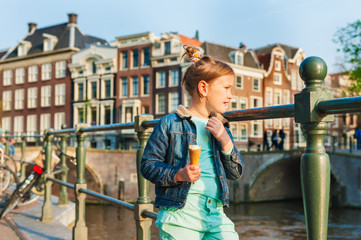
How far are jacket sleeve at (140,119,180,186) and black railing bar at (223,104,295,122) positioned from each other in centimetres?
33

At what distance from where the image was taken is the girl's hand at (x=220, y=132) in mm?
1756

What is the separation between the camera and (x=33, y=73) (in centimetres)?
3450

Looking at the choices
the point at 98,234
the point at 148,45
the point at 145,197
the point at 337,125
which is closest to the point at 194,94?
the point at 145,197

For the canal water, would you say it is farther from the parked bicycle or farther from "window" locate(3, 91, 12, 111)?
"window" locate(3, 91, 12, 111)

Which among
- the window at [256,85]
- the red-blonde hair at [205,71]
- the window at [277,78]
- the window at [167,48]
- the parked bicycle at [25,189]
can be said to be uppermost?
the window at [167,48]

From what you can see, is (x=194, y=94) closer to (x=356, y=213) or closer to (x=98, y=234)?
(x=98, y=234)

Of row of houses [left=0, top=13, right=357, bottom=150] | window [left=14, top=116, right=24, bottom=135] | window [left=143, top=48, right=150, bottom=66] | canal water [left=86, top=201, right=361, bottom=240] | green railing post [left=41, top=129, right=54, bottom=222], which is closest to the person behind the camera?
green railing post [left=41, top=129, right=54, bottom=222]

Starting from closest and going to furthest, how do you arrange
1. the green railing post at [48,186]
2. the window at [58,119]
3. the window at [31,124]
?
the green railing post at [48,186], the window at [58,119], the window at [31,124]

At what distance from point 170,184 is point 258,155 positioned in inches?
910

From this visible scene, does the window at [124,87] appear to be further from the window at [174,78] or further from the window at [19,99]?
the window at [19,99]

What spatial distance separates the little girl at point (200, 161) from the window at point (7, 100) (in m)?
36.4

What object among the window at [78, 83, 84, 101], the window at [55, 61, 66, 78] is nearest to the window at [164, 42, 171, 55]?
the window at [78, 83, 84, 101]

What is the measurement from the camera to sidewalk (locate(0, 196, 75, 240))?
4.36 meters

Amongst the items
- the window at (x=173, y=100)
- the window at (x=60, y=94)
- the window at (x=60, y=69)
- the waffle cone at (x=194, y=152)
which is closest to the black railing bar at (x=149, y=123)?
the waffle cone at (x=194, y=152)
